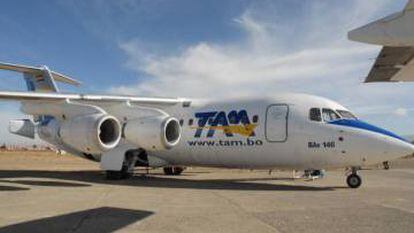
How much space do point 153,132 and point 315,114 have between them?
4.89 metres

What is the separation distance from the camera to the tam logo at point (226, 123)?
15.5 m

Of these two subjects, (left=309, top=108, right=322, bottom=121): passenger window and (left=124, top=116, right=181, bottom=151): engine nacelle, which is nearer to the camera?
(left=309, top=108, right=322, bottom=121): passenger window

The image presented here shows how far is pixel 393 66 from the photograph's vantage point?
5.14 metres

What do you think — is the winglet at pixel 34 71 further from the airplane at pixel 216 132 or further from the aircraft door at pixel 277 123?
the aircraft door at pixel 277 123

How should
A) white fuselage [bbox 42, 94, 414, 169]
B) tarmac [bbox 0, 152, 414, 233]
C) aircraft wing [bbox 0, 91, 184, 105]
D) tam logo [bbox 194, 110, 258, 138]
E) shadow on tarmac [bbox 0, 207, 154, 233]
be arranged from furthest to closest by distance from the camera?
tam logo [bbox 194, 110, 258, 138] → aircraft wing [bbox 0, 91, 184, 105] → white fuselage [bbox 42, 94, 414, 169] → tarmac [bbox 0, 152, 414, 233] → shadow on tarmac [bbox 0, 207, 154, 233]

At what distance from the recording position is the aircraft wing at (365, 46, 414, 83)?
4.71 metres

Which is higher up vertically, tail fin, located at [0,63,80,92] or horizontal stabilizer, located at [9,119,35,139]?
tail fin, located at [0,63,80,92]

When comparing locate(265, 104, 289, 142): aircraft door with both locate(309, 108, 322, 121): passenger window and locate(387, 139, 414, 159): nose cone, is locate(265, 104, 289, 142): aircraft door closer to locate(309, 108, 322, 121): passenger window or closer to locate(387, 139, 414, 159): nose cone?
locate(309, 108, 322, 121): passenger window

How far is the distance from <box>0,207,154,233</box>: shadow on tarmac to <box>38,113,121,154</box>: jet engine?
219 inches

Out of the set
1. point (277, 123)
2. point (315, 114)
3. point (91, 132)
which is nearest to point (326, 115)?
point (315, 114)

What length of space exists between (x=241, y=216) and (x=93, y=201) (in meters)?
3.63

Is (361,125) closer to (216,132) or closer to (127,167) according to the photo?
(216,132)

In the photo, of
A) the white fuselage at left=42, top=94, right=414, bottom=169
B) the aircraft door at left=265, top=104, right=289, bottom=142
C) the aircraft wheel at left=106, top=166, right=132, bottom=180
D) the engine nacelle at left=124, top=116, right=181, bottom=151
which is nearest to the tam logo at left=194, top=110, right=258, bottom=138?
the white fuselage at left=42, top=94, right=414, bottom=169

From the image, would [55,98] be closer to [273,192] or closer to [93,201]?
[93,201]
